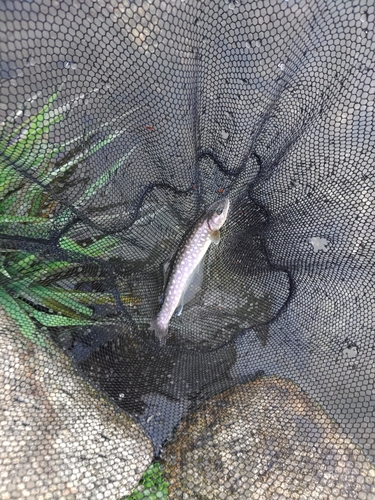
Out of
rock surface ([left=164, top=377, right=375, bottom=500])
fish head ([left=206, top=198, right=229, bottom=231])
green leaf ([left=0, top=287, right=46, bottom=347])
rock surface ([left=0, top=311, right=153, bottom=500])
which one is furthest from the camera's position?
fish head ([left=206, top=198, right=229, bottom=231])

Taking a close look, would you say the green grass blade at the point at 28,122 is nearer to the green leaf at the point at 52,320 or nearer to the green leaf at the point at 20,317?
the green leaf at the point at 20,317

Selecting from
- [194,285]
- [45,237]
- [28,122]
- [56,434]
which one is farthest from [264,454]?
[28,122]

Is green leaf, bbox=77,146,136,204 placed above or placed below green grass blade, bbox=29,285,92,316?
above

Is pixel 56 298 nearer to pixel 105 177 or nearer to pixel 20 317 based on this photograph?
pixel 20 317

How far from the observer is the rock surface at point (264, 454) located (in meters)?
2.25

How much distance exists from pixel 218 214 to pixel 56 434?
5.98 ft

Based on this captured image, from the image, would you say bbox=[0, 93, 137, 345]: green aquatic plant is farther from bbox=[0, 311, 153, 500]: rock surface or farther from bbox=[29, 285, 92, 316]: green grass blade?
bbox=[0, 311, 153, 500]: rock surface

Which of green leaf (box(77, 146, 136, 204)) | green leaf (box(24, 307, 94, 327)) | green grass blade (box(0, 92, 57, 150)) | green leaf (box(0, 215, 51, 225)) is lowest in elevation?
green leaf (box(24, 307, 94, 327))

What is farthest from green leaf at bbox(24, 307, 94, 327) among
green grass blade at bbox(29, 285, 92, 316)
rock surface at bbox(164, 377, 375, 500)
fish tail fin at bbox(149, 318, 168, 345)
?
rock surface at bbox(164, 377, 375, 500)

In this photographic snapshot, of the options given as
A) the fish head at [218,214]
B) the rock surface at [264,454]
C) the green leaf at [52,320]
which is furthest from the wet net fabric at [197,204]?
the fish head at [218,214]

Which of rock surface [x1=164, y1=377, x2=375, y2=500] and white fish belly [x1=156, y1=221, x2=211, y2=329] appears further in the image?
white fish belly [x1=156, y1=221, x2=211, y2=329]

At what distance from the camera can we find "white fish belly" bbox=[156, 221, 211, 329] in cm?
291

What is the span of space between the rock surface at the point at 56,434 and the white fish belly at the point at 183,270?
2.48ft

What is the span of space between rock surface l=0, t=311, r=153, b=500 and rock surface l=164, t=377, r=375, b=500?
0.31 metres
